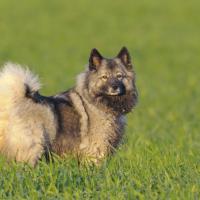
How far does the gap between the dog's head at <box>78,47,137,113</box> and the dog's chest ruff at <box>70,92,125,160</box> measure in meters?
0.12

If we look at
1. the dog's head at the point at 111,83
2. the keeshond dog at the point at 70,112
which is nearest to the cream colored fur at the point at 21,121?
the keeshond dog at the point at 70,112

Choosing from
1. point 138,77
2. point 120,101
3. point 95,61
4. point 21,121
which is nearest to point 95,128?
point 120,101

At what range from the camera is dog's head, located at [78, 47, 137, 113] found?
9102 millimetres

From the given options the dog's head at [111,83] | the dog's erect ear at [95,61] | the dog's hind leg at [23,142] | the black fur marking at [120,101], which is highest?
the dog's erect ear at [95,61]

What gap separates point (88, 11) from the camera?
39719 mm

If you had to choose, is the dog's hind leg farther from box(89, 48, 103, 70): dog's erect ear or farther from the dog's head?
box(89, 48, 103, 70): dog's erect ear

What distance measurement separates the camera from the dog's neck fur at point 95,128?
883cm

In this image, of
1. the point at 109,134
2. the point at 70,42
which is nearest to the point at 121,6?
the point at 70,42

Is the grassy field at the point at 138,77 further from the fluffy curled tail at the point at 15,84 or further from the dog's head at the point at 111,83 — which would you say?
the fluffy curled tail at the point at 15,84

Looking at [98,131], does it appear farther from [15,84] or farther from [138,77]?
[138,77]

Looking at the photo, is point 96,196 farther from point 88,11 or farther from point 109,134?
point 88,11

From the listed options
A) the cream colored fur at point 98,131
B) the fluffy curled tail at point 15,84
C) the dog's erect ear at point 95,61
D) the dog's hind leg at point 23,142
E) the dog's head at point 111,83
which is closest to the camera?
the dog's hind leg at point 23,142

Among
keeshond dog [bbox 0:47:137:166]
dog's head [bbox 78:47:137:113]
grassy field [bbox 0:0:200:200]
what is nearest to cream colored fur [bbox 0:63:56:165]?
keeshond dog [bbox 0:47:137:166]

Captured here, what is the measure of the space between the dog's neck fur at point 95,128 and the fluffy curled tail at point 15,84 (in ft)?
1.88
